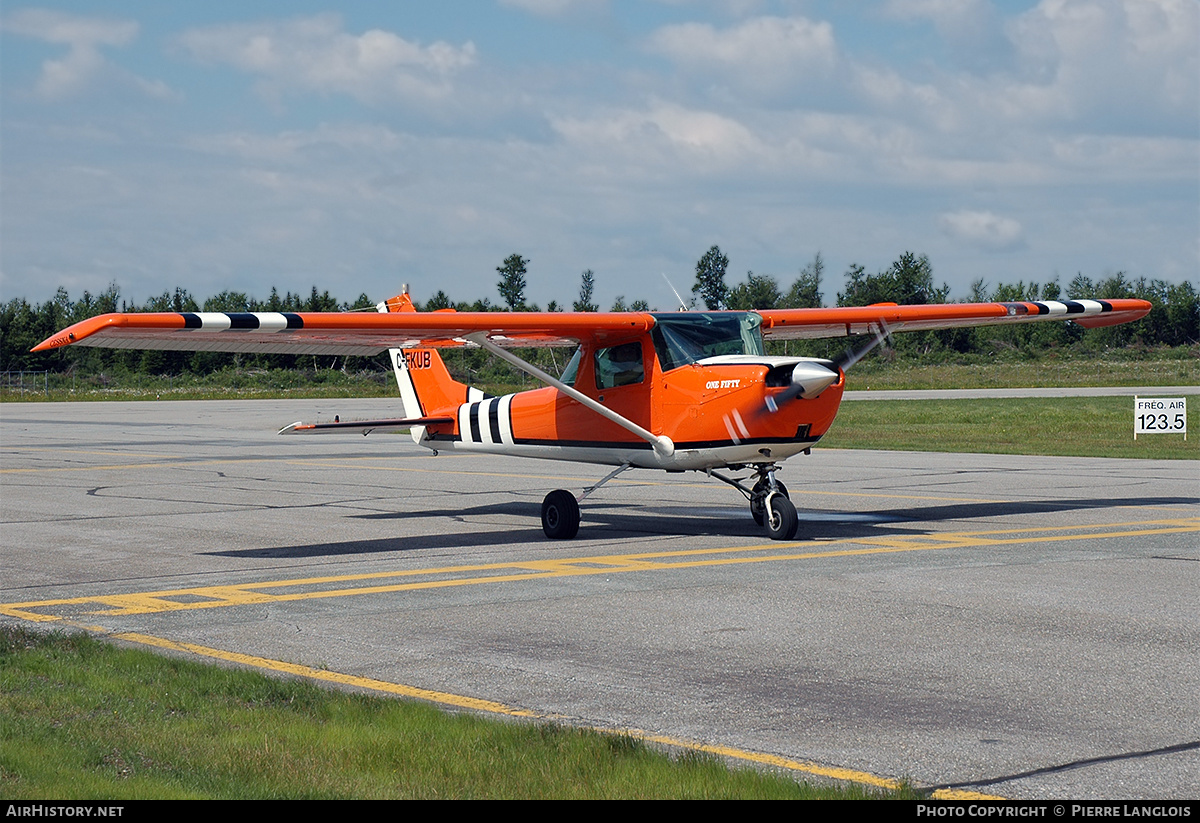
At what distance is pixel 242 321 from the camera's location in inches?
512

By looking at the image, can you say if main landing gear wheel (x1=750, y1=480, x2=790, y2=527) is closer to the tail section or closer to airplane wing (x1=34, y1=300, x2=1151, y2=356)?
airplane wing (x1=34, y1=300, x2=1151, y2=356)

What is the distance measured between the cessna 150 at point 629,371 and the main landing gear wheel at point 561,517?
1 cm

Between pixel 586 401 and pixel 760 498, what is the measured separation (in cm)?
230

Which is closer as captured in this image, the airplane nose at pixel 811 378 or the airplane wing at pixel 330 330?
the airplane wing at pixel 330 330

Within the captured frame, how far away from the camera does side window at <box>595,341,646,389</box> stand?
1544 cm

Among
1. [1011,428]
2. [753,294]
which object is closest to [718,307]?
[753,294]

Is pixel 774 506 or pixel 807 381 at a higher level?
pixel 807 381

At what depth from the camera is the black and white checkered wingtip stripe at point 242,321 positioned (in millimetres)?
12734

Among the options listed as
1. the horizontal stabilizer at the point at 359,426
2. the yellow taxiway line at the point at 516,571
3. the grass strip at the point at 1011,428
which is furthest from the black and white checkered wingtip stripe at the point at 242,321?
the grass strip at the point at 1011,428

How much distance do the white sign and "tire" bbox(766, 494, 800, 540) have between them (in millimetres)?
20324

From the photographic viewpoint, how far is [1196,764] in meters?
5.85

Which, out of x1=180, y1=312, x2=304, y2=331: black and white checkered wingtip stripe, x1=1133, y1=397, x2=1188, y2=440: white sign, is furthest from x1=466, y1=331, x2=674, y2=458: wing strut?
x1=1133, y1=397, x2=1188, y2=440: white sign

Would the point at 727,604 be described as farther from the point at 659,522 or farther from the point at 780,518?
the point at 659,522

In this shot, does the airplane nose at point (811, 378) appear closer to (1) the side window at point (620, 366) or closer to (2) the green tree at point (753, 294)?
(1) the side window at point (620, 366)
